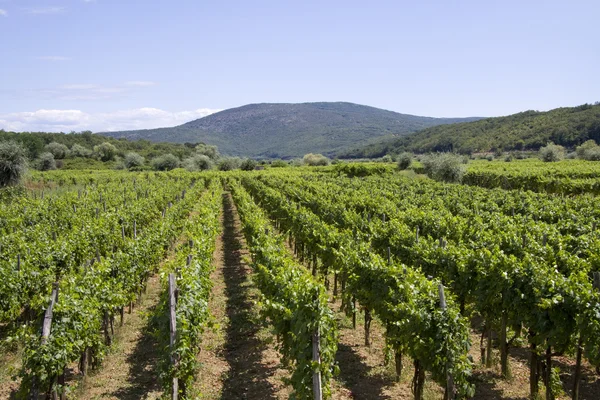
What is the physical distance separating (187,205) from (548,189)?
24870 millimetres

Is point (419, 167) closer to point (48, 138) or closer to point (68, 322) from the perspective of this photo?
point (68, 322)

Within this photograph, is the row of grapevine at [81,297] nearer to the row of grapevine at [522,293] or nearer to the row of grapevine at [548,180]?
the row of grapevine at [522,293]

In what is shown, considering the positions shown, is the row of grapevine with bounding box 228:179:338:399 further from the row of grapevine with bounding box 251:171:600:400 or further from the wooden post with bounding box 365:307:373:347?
the row of grapevine with bounding box 251:171:600:400

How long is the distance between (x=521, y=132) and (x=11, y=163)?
315ft

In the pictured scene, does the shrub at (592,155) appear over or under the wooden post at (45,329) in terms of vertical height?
over

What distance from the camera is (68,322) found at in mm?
6789

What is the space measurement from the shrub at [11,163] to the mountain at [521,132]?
7367cm

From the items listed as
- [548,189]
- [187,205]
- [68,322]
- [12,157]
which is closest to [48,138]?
[12,157]

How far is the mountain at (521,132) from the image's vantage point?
3374 inches

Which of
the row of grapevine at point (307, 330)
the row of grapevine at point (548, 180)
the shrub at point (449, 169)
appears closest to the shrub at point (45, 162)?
the shrub at point (449, 169)

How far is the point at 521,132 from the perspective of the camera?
9669 centimetres

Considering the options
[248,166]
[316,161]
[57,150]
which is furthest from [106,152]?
[316,161]

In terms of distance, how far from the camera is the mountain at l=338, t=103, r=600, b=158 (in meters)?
85.7

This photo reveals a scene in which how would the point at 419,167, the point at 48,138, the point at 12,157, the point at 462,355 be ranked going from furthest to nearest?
the point at 48,138
the point at 419,167
the point at 12,157
the point at 462,355
